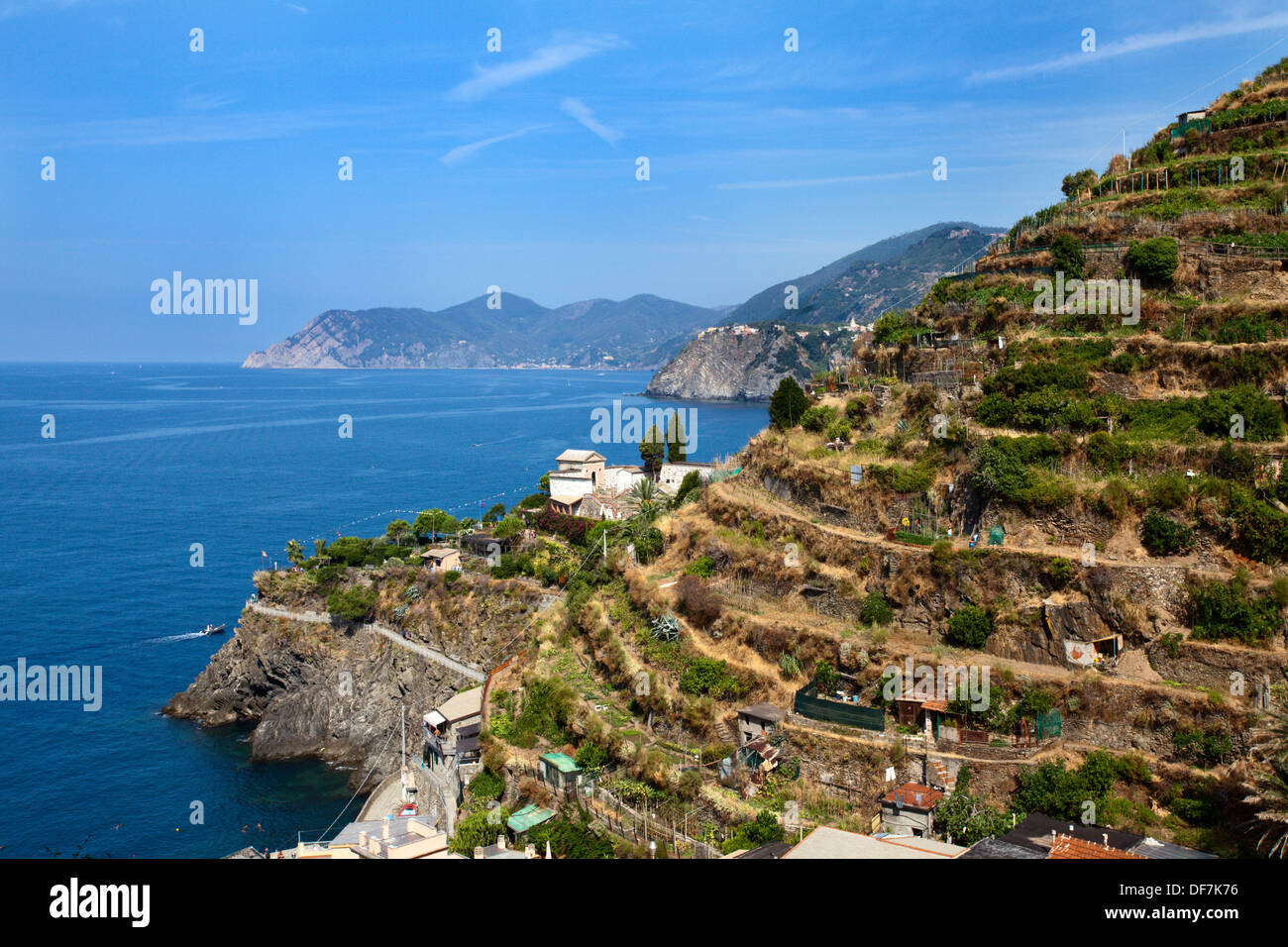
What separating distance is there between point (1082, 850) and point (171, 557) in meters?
79.2

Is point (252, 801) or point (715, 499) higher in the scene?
point (715, 499)

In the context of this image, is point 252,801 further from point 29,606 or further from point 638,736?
point 29,606

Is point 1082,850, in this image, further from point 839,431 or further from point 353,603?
point 353,603

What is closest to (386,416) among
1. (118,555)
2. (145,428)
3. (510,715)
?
(145,428)

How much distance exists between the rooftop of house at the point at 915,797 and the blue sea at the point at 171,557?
2787 cm

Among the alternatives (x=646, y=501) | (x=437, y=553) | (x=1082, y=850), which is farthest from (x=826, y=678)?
(x=437, y=553)

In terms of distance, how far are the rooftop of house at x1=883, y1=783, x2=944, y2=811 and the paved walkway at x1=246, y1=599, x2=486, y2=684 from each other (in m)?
26.7

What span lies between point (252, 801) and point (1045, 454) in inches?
1466

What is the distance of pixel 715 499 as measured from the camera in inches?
1340

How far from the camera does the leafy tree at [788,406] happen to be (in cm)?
3647

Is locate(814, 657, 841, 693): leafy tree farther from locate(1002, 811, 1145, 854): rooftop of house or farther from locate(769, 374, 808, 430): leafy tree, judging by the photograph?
locate(769, 374, 808, 430): leafy tree

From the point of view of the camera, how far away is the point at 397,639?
51.6 meters
